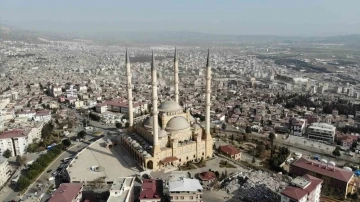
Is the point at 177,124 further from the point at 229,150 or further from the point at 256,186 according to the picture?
the point at 256,186

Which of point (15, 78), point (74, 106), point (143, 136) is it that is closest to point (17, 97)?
point (74, 106)

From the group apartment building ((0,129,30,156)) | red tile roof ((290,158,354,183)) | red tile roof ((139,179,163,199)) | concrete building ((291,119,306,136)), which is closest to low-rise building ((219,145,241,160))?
red tile roof ((290,158,354,183))

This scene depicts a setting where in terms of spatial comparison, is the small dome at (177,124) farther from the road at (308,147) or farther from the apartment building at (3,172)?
the apartment building at (3,172)

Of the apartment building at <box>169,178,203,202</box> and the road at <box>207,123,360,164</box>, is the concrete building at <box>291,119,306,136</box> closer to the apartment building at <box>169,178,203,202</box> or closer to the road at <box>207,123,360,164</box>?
the road at <box>207,123,360,164</box>

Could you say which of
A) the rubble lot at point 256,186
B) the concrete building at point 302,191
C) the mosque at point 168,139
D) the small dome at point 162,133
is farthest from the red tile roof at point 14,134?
the concrete building at point 302,191

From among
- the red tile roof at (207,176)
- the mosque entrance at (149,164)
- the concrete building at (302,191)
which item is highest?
→ the concrete building at (302,191)

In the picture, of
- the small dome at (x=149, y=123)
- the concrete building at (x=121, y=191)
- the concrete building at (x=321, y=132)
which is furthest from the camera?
the concrete building at (x=321, y=132)

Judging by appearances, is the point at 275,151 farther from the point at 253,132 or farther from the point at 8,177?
the point at 8,177
